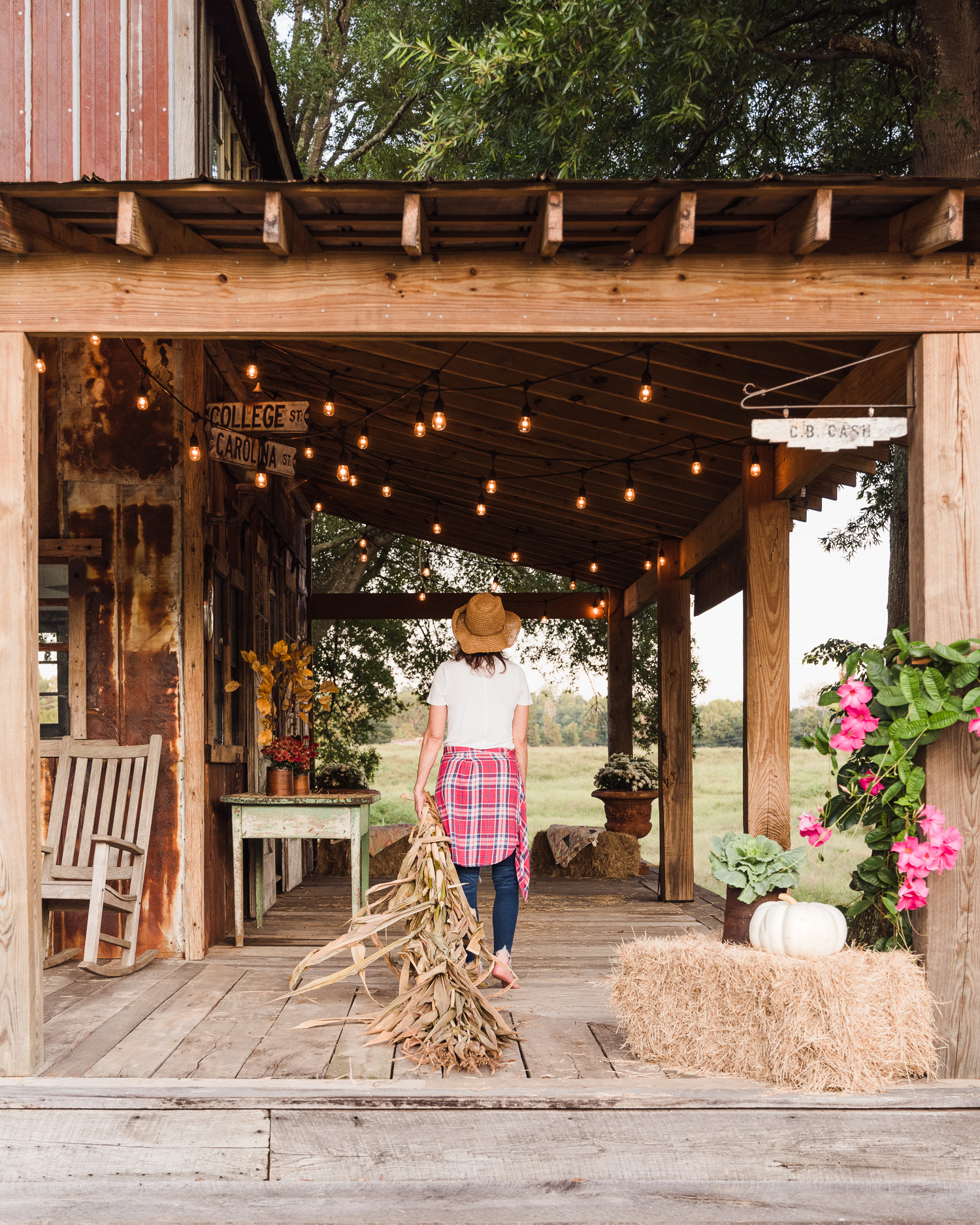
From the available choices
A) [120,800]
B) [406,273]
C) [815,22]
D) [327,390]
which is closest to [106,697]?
[120,800]

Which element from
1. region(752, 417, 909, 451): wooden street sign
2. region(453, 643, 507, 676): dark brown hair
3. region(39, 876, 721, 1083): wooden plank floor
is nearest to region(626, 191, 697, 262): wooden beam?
region(752, 417, 909, 451): wooden street sign

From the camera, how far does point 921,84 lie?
7328 mm

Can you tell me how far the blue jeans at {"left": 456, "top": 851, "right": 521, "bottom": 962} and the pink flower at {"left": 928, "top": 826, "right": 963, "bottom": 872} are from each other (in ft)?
5.14

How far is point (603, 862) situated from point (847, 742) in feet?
19.6

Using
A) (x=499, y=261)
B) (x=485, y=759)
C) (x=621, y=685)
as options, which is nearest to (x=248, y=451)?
(x=485, y=759)

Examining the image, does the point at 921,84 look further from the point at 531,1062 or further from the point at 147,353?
the point at 531,1062

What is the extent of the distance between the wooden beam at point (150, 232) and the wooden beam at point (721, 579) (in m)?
3.48

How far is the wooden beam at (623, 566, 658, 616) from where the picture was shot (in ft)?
30.3

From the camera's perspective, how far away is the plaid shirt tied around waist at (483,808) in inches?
166

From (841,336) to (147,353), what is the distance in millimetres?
3416

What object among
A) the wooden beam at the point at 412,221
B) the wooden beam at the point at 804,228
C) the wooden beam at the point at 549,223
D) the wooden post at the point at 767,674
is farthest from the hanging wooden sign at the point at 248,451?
the wooden beam at the point at 804,228

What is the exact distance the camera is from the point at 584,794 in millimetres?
19938

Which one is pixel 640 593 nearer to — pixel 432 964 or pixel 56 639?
pixel 56 639

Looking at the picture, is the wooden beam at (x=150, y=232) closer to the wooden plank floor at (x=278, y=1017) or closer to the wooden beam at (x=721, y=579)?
the wooden plank floor at (x=278, y=1017)
